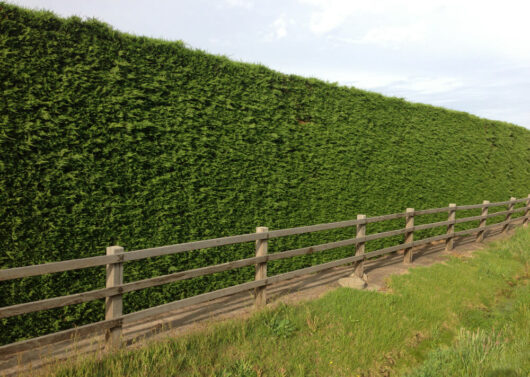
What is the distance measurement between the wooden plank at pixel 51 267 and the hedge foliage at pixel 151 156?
1.25 metres

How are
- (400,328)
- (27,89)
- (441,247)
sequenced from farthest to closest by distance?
1. (441,247)
2. (400,328)
3. (27,89)

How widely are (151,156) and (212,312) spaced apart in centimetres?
256

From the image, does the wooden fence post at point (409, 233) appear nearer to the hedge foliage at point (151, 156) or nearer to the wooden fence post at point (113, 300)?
the hedge foliage at point (151, 156)

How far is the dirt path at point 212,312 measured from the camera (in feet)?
11.2

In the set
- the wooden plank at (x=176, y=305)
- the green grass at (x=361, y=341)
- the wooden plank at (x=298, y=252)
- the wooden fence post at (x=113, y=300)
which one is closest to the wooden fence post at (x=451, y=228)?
the green grass at (x=361, y=341)

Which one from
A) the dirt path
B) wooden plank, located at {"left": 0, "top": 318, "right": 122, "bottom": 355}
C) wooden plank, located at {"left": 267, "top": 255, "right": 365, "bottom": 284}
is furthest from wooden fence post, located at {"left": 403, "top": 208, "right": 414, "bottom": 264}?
wooden plank, located at {"left": 0, "top": 318, "right": 122, "bottom": 355}

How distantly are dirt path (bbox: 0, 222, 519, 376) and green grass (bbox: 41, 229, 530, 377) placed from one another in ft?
1.37

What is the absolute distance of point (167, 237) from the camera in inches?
204

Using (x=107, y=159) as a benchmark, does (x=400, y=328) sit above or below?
below

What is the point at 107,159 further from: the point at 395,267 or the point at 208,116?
the point at 395,267

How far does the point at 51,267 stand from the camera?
3135 millimetres

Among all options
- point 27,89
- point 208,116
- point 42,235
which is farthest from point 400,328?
A: point 27,89

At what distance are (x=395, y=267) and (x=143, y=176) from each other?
5957 millimetres

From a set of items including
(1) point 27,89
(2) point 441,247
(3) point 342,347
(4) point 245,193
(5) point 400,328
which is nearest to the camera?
(3) point 342,347
